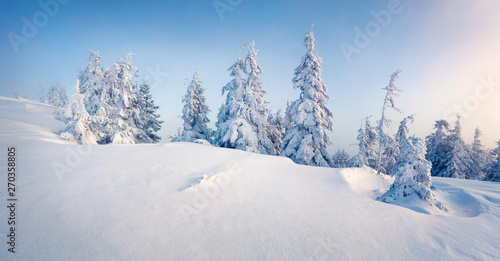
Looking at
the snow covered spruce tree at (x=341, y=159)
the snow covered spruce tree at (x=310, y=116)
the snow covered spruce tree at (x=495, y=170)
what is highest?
the snow covered spruce tree at (x=310, y=116)

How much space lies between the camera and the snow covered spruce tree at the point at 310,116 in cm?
1323

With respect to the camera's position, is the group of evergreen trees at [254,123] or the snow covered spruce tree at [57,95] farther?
the snow covered spruce tree at [57,95]

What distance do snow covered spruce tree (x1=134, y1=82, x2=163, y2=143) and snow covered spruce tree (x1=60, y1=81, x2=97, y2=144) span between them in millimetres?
5698

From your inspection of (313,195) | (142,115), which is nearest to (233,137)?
(313,195)

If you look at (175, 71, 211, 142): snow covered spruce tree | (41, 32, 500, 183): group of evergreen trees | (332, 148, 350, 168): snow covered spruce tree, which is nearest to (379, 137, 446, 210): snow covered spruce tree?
(41, 32, 500, 183): group of evergreen trees

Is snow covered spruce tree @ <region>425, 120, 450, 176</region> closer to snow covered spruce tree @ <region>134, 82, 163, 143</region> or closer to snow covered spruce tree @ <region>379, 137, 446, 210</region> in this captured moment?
snow covered spruce tree @ <region>379, 137, 446, 210</region>

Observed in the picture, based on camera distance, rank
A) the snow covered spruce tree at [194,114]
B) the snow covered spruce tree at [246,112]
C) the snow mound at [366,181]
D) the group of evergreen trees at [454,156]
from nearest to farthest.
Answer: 1. the snow mound at [366,181]
2. the snow covered spruce tree at [246,112]
3. the group of evergreen trees at [454,156]
4. the snow covered spruce tree at [194,114]

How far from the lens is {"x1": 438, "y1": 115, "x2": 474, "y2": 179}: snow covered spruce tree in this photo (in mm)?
19377

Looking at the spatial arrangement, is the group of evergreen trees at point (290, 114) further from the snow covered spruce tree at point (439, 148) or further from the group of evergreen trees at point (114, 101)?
the snow covered spruce tree at point (439, 148)

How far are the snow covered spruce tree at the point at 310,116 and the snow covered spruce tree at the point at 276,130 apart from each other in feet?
12.6

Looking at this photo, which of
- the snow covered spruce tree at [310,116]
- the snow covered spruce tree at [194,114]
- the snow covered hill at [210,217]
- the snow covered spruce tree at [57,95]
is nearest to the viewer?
the snow covered hill at [210,217]

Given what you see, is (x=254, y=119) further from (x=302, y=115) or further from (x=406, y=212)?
(x=406, y=212)

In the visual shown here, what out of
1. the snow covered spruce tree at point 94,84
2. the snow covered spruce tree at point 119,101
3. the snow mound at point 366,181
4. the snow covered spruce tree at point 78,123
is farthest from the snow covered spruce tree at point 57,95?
the snow mound at point 366,181

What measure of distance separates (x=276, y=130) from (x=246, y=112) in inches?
245
